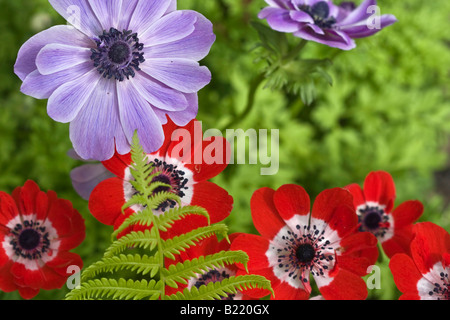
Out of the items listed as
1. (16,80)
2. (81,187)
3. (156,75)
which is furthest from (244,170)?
(16,80)

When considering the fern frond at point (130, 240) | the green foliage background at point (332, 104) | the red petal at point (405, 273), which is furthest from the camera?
the green foliage background at point (332, 104)

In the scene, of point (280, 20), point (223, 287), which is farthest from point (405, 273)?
point (280, 20)

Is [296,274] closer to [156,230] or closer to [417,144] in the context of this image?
[156,230]

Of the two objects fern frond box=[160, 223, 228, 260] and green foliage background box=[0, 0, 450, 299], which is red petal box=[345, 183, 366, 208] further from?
green foliage background box=[0, 0, 450, 299]

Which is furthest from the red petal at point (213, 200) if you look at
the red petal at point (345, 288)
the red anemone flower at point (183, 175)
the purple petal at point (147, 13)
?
the purple petal at point (147, 13)

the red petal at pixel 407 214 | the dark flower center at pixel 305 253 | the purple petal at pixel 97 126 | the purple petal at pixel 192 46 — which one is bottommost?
the dark flower center at pixel 305 253

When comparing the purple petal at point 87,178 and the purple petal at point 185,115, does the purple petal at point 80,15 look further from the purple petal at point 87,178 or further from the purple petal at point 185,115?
the purple petal at point 87,178

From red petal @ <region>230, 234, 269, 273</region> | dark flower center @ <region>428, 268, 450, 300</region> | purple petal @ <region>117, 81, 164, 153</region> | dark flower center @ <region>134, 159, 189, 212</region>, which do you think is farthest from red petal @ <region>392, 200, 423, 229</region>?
purple petal @ <region>117, 81, 164, 153</region>
